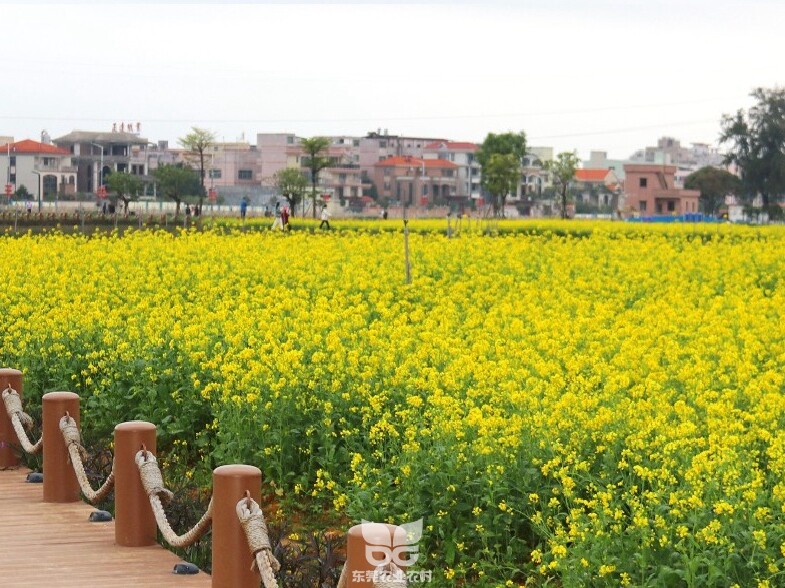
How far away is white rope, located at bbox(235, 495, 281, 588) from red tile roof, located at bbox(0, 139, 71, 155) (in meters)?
102

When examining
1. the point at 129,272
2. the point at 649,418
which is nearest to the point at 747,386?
the point at 649,418

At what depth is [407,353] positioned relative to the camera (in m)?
9.73

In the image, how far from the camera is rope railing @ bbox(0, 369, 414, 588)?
4.88 metres

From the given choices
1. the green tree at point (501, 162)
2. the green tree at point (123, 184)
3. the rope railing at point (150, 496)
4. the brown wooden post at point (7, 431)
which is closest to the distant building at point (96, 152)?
the green tree at point (123, 184)

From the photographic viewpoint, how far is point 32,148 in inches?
4124

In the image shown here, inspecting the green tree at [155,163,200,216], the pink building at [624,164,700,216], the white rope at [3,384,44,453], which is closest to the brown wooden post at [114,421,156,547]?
the white rope at [3,384,44,453]

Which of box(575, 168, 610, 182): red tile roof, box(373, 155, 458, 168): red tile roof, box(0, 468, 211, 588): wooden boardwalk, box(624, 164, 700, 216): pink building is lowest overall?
box(0, 468, 211, 588): wooden boardwalk

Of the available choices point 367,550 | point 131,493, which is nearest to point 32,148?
point 131,493

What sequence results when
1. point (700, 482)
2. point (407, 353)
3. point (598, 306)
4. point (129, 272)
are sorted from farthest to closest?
point (129, 272), point (598, 306), point (407, 353), point (700, 482)

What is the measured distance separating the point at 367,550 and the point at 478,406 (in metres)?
3.55

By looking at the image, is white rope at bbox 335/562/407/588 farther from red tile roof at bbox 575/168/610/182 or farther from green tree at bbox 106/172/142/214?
red tile roof at bbox 575/168/610/182

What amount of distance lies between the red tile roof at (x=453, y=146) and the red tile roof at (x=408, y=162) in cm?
622

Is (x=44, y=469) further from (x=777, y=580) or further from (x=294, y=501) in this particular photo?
(x=777, y=580)

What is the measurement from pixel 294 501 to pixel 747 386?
285 cm
